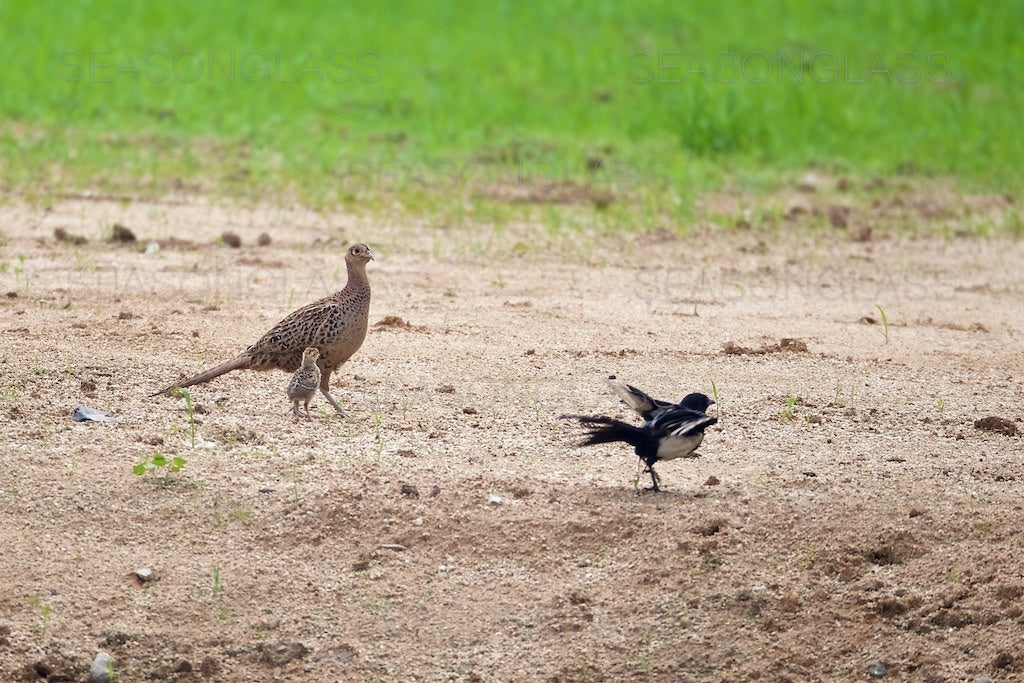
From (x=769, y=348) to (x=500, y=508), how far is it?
2.70 metres

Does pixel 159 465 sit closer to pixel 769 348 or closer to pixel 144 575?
pixel 144 575

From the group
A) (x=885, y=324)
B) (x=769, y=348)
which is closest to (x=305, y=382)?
(x=769, y=348)

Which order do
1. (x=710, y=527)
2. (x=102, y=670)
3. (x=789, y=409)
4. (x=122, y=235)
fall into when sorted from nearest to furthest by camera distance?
1. (x=102, y=670)
2. (x=710, y=527)
3. (x=789, y=409)
4. (x=122, y=235)

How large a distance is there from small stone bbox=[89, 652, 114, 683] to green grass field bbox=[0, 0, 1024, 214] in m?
6.49

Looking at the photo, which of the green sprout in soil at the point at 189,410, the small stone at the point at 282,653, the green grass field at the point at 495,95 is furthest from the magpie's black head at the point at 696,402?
the green grass field at the point at 495,95

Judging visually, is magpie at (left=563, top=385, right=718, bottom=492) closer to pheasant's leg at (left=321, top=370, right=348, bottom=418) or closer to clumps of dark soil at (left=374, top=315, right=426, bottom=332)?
pheasant's leg at (left=321, top=370, right=348, bottom=418)

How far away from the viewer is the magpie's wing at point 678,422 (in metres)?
5.76

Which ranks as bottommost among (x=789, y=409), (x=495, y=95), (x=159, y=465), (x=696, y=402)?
(x=159, y=465)

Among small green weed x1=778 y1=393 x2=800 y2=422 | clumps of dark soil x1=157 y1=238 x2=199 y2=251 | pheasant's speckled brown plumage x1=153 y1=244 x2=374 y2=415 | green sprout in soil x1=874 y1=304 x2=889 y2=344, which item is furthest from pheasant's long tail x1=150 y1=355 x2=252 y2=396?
green sprout in soil x1=874 y1=304 x2=889 y2=344

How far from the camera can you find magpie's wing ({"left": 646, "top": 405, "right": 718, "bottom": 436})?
5762 millimetres

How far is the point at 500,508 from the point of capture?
5906 mm

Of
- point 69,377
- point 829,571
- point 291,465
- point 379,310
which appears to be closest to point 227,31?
point 379,310

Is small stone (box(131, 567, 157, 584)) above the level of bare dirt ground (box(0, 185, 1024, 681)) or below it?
below

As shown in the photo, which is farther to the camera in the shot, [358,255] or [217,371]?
[358,255]
